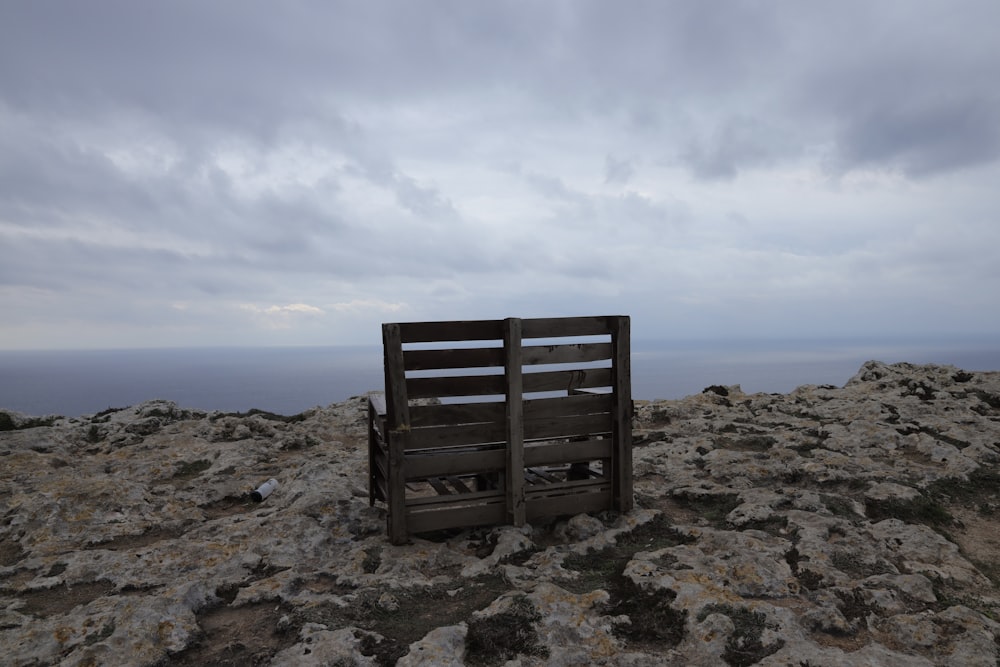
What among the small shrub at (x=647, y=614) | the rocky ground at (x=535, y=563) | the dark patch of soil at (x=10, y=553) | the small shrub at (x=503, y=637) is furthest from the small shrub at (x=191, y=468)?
the small shrub at (x=647, y=614)

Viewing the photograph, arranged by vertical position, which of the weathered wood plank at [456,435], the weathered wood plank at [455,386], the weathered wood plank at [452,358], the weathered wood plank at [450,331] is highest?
the weathered wood plank at [450,331]

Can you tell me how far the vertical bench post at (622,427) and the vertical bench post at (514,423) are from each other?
148 centimetres

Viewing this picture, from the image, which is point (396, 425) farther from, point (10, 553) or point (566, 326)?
point (10, 553)

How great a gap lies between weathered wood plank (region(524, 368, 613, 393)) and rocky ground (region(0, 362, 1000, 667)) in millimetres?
1869

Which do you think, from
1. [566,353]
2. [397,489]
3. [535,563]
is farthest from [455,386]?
[535,563]

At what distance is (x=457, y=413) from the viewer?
7188 mm


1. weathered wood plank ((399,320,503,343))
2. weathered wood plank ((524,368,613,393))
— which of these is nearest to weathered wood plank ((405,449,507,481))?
weathered wood plank ((524,368,613,393))

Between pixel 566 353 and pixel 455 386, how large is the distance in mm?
1646

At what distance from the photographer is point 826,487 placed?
8.34 metres

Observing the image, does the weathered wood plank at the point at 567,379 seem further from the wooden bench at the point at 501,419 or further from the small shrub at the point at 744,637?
the small shrub at the point at 744,637

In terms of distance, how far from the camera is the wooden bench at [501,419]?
22.5 ft

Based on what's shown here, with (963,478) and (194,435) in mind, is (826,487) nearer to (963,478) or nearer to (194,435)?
(963,478)

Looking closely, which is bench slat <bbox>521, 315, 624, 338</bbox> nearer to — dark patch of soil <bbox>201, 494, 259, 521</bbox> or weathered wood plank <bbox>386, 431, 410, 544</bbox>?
weathered wood plank <bbox>386, 431, 410, 544</bbox>

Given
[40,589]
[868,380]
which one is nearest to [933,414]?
[868,380]
